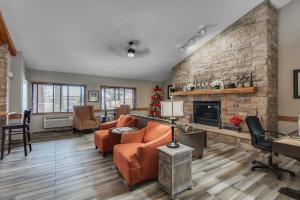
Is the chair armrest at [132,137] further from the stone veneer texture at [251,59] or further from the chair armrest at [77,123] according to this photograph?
the chair armrest at [77,123]

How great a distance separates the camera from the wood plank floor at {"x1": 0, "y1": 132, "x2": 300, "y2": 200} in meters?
2.10

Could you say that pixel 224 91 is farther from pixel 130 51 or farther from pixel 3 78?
pixel 3 78

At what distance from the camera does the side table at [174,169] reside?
6.59ft

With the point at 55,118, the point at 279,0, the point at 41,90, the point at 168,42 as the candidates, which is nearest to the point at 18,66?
the point at 41,90

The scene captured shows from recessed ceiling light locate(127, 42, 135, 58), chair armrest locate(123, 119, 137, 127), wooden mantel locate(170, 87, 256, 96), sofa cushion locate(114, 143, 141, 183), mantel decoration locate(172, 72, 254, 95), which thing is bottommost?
sofa cushion locate(114, 143, 141, 183)

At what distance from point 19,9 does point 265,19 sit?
5355mm

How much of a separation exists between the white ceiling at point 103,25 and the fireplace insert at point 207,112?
6.45ft

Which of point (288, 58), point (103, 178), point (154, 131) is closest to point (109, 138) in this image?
point (103, 178)

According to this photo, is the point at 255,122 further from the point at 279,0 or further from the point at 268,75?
the point at 279,0

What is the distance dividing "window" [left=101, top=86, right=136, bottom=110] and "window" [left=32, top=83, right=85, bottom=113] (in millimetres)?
928

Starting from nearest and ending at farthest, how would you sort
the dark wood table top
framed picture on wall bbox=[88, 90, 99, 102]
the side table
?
1. the dark wood table top
2. the side table
3. framed picture on wall bbox=[88, 90, 99, 102]

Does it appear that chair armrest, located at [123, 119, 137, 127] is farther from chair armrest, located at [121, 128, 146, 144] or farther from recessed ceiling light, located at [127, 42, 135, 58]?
recessed ceiling light, located at [127, 42, 135, 58]

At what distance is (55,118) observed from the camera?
19.3ft

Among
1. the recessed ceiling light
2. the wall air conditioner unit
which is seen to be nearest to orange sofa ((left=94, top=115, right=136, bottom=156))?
the recessed ceiling light
